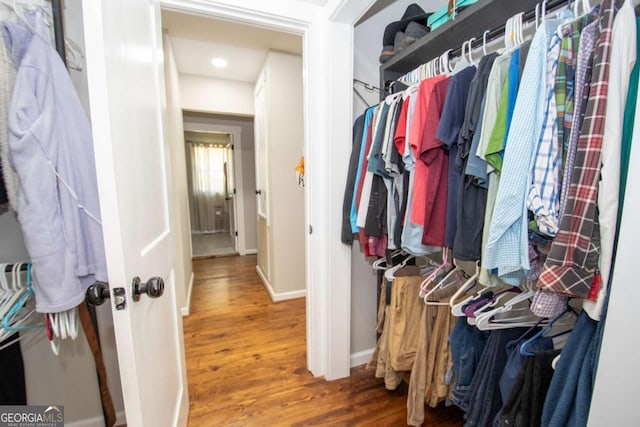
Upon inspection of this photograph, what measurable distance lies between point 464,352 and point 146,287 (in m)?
1.16

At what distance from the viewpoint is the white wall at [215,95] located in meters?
3.04

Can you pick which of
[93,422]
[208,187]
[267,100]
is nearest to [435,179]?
[93,422]

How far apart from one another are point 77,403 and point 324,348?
121 centimetres

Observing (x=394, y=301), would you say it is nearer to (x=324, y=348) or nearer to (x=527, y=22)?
(x=324, y=348)

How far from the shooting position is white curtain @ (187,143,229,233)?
17.7ft

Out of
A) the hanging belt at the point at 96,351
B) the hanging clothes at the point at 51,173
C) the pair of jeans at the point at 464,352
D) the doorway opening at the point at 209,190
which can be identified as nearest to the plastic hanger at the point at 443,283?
the pair of jeans at the point at 464,352

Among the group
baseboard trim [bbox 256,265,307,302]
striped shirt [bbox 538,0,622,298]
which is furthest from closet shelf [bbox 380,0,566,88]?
baseboard trim [bbox 256,265,307,302]

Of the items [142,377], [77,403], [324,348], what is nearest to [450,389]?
[324,348]

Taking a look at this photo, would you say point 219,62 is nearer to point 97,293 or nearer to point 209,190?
point 97,293

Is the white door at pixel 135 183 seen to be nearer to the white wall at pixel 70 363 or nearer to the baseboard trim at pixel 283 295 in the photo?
the white wall at pixel 70 363

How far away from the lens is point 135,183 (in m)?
0.77

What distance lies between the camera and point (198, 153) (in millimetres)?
5379

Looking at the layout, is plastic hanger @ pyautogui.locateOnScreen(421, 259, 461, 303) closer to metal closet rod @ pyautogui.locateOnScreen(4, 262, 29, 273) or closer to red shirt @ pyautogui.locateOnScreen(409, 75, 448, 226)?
red shirt @ pyautogui.locateOnScreen(409, 75, 448, 226)

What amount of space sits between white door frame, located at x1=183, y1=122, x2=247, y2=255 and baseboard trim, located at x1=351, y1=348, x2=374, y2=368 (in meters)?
3.03
